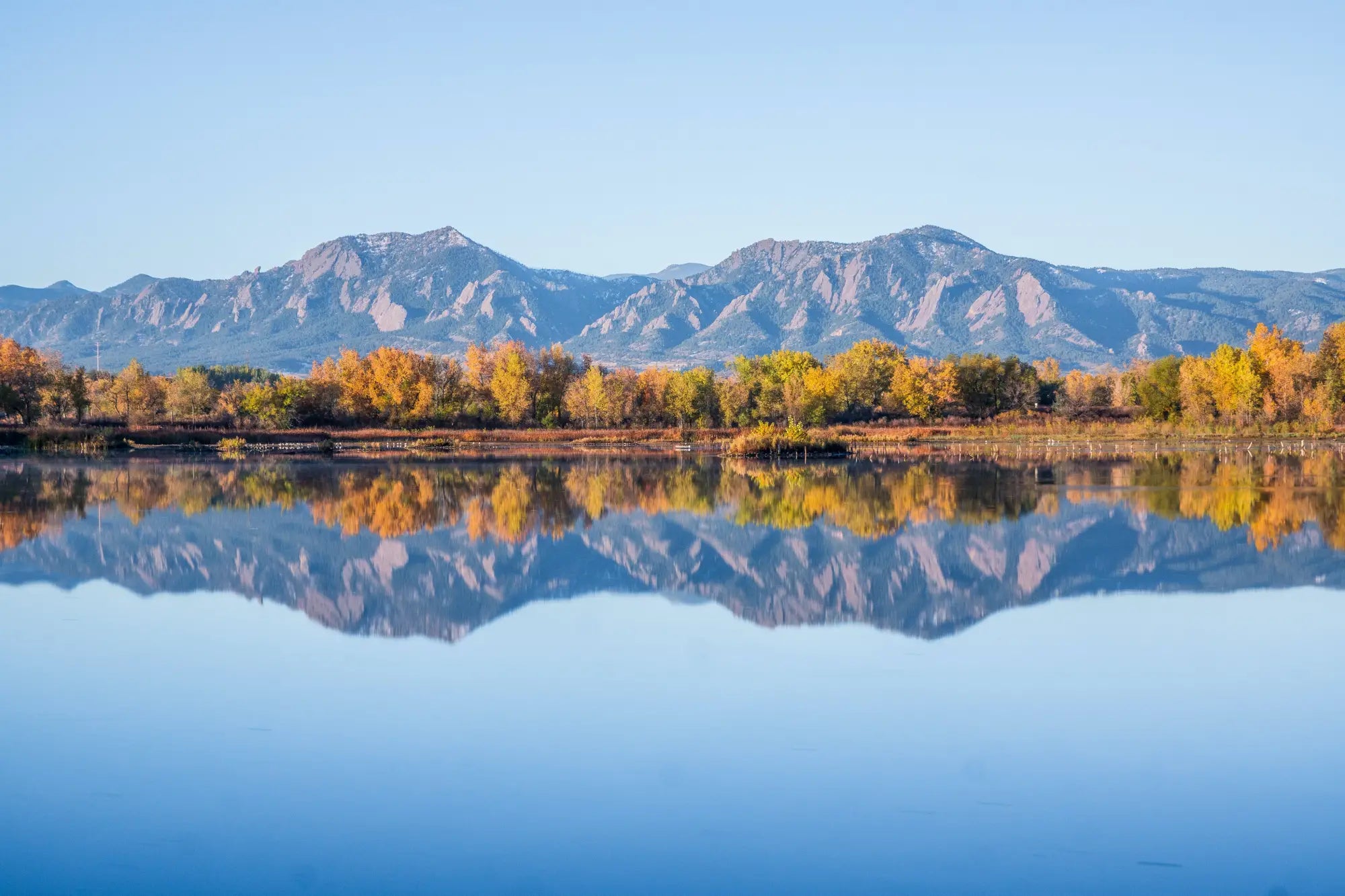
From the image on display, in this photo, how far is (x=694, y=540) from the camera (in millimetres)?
26797

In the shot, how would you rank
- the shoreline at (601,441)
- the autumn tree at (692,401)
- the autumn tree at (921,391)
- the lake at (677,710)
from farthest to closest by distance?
the autumn tree at (921,391) → the autumn tree at (692,401) → the shoreline at (601,441) → the lake at (677,710)

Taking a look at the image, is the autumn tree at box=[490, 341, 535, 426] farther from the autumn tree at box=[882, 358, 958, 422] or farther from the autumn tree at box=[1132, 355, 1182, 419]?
the autumn tree at box=[1132, 355, 1182, 419]

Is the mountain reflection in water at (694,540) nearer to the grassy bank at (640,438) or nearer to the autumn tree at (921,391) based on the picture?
the grassy bank at (640,438)

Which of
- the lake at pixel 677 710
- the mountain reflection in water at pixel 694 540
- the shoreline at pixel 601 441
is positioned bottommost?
the shoreline at pixel 601 441

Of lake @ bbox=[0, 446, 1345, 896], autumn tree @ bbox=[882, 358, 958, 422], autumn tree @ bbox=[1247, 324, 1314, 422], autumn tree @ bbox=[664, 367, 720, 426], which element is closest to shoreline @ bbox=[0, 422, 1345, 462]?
autumn tree @ bbox=[1247, 324, 1314, 422]

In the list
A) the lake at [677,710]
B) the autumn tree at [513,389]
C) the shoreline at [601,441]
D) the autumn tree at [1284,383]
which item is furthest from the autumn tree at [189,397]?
the autumn tree at [1284,383]

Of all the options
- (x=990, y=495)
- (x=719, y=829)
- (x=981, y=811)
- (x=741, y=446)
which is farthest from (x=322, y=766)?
(x=741, y=446)

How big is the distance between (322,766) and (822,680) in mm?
5454

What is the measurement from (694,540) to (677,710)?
14440 mm

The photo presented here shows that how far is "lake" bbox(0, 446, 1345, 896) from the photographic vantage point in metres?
Answer: 8.57

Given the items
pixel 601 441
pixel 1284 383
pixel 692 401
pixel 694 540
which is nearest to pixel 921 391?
pixel 692 401

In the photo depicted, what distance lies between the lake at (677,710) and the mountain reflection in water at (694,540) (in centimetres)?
16

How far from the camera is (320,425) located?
3834 inches

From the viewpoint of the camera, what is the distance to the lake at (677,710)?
857cm
